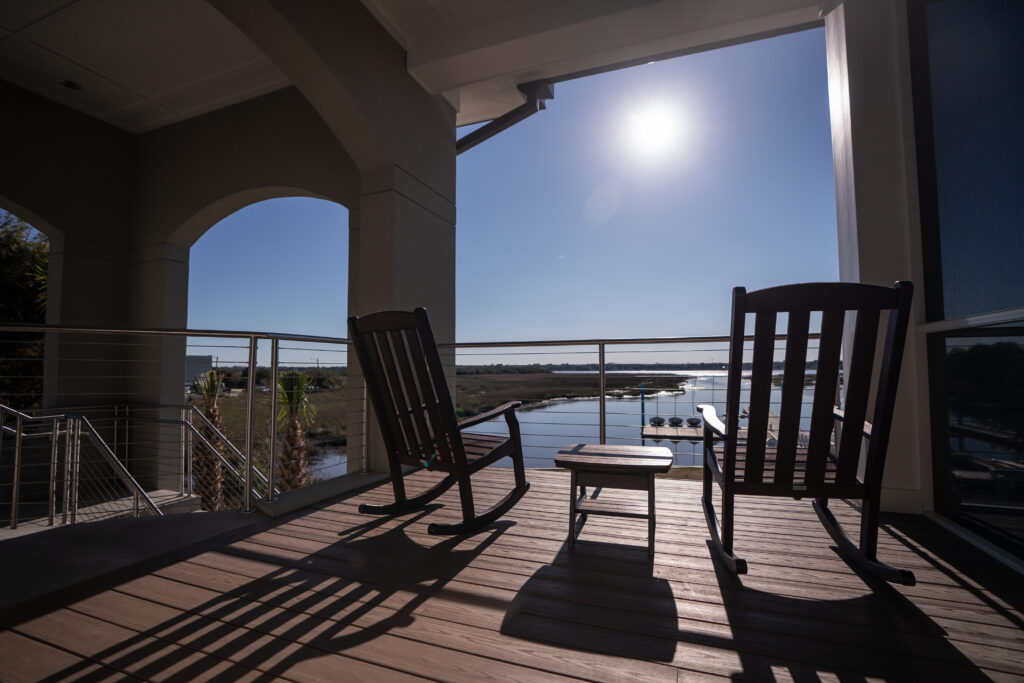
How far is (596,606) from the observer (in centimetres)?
137

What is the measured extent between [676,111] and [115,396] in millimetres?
7102

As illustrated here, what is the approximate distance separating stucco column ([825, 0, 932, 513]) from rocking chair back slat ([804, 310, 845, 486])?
114 cm

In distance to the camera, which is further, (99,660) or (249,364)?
(249,364)

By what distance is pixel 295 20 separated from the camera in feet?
8.53

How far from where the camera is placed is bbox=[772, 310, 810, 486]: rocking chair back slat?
1491mm

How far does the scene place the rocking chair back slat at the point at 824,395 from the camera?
1459 mm

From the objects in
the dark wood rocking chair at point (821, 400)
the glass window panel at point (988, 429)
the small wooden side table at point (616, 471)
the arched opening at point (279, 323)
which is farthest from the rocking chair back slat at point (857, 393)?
the arched opening at point (279, 323)

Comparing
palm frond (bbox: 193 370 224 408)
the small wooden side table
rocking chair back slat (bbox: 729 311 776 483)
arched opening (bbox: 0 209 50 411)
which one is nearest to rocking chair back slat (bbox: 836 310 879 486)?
rocking chair back slat (bbox: 729 311 776 483)

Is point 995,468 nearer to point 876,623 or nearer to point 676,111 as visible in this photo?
point 876,623

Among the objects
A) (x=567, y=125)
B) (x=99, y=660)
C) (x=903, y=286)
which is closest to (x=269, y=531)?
(x=99, y=660)

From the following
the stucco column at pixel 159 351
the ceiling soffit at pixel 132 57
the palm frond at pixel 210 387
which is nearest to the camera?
the ceiling soffit at pixel 132 57

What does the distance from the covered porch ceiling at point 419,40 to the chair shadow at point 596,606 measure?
3.35 m

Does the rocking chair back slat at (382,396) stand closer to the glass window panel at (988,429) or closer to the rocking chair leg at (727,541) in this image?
the rocking chair leg at (727,541)

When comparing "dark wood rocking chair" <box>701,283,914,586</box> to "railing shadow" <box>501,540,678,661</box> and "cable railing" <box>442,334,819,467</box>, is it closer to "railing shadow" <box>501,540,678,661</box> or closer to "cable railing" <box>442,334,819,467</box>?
"railing shadow" <box>501,540,678,661</box>
